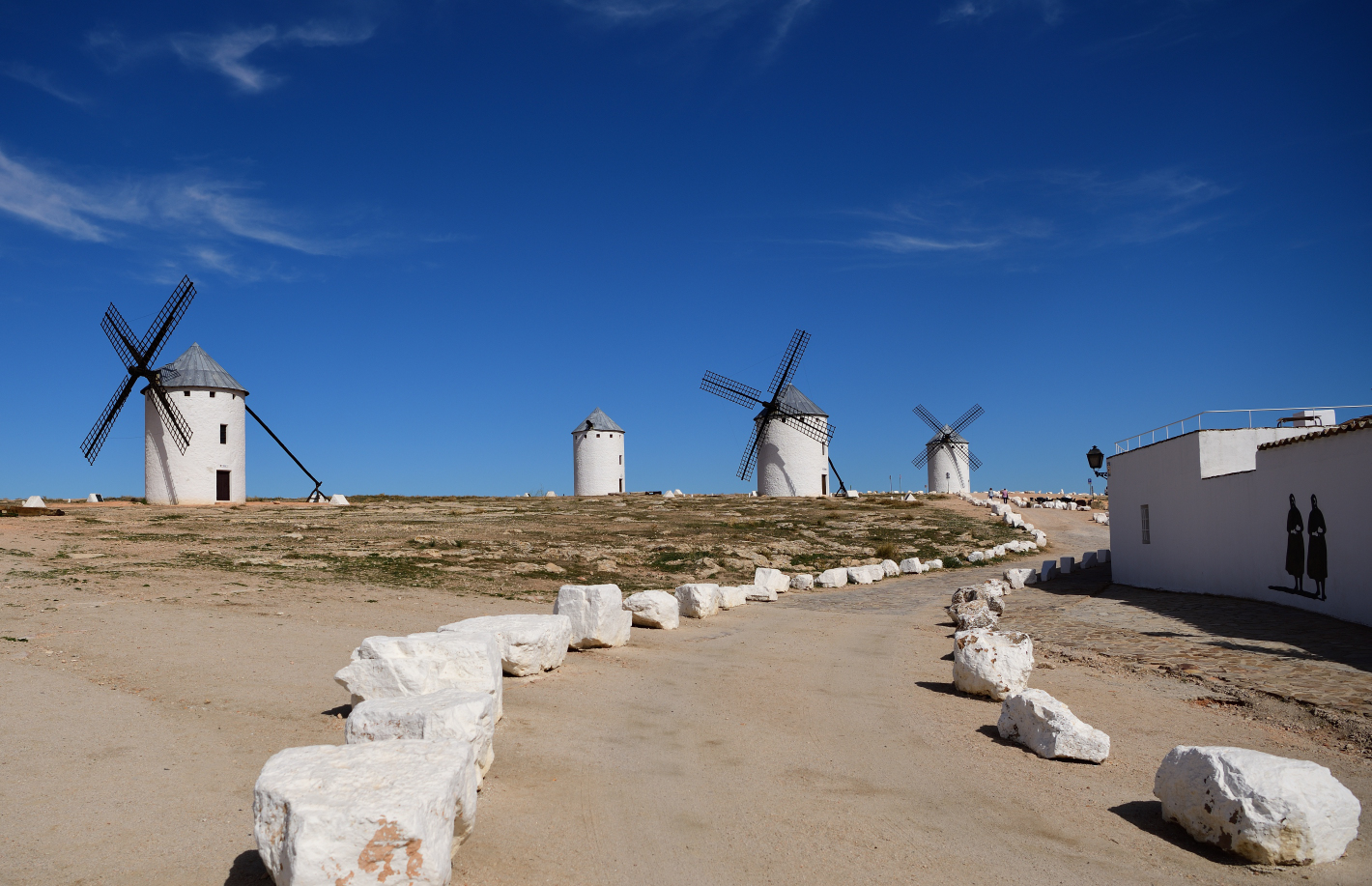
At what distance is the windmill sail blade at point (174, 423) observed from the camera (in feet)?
123

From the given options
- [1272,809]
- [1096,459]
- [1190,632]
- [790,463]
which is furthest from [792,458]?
[1272,809]

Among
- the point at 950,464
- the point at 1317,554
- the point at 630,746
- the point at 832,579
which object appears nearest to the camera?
the point at 630,746

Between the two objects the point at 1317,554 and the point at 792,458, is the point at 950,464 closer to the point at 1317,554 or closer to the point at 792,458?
the point at 792,458

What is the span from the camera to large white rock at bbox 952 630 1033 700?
9688 mm

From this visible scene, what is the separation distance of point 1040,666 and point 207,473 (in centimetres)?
3714

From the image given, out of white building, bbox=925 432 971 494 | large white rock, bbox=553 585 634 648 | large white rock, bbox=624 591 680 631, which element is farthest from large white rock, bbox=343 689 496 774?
white building, bbox=925 432 971 494

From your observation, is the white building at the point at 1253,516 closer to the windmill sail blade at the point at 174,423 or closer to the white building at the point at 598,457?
the windmill sail blade at the point at 174,423

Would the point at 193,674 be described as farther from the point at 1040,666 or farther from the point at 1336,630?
the point at 1336,630

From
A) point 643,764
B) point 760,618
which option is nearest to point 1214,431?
point 760,618

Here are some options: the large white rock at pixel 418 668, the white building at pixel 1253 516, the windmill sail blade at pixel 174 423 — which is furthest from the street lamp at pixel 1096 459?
the windmill sail blade at pixel 174 423

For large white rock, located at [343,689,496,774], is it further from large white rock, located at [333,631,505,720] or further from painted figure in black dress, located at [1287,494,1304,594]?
painted figure in black dress, located at [1287,494,1304,594]

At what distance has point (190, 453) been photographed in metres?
37.8

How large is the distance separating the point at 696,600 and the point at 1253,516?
11.7 meters

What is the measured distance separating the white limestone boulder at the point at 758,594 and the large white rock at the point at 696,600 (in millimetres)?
2559
